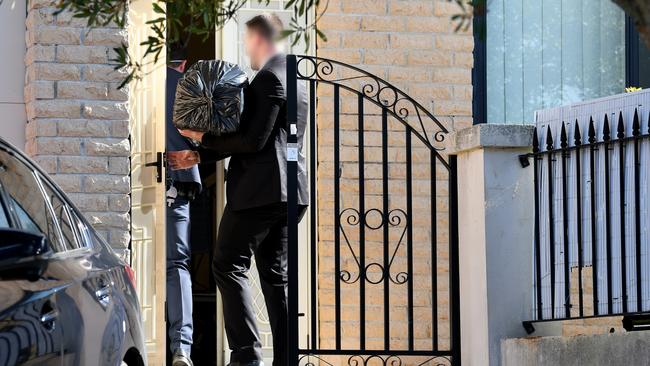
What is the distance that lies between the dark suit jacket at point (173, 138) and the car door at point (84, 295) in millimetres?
3040

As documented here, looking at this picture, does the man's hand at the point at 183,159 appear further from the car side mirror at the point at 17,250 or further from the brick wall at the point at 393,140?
the car side mirror at the point at 17,250

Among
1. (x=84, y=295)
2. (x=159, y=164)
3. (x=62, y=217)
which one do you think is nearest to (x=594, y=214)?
(x=159, y=164)

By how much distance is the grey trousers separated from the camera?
8711 mm

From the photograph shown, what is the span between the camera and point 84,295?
501 centimetres

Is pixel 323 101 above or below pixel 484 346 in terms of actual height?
above

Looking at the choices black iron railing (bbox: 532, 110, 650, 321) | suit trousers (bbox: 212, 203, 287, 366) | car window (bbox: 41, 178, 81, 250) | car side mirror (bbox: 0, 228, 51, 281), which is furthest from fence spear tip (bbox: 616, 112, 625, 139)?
car side mirror (bbox: 0, 228, 51, 281)

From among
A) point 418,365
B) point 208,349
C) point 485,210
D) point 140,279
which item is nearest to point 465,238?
point 485,210

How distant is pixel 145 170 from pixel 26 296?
4.76 metres

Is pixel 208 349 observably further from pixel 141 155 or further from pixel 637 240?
pixel 637 240

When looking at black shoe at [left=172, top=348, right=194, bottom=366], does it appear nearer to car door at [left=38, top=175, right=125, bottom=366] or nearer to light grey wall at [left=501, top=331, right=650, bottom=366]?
light grey wall at [left=501, top=331, right=650, bottom=366]

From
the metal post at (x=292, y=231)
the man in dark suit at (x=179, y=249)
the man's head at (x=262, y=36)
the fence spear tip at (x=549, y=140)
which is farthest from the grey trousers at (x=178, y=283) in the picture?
the fence spear tip at (x=549, y=140)

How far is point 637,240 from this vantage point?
7590mm

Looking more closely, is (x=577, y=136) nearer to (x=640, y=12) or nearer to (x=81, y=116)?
(x=81, y=116)

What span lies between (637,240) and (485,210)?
1.01 meters
